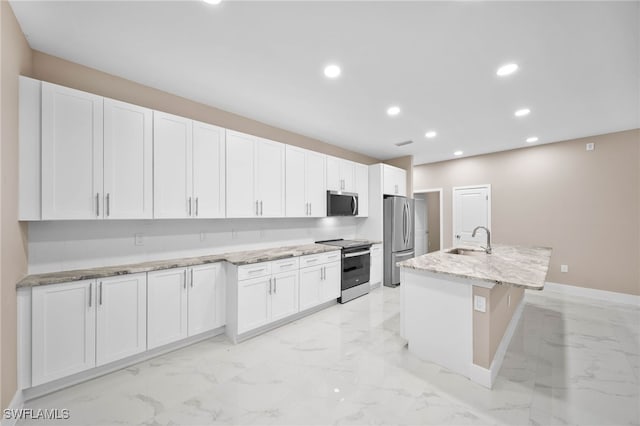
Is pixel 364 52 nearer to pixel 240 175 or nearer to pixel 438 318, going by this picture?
pixel 240 175

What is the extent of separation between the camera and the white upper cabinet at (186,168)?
2.54m

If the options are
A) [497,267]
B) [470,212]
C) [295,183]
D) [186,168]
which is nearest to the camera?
[497,267]

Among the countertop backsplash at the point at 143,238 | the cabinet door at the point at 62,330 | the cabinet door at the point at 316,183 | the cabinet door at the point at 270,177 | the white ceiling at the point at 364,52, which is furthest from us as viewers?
the cabinet door at the point at 316,183

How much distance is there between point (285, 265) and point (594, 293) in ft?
17.6

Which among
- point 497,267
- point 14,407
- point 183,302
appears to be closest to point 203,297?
point 183,302

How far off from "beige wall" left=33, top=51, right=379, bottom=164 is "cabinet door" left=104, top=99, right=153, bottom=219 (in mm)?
364

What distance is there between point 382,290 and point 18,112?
5.00 metres

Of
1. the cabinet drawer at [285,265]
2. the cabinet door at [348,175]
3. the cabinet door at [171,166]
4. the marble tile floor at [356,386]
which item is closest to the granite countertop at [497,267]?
the marble tile floor at [356,386]

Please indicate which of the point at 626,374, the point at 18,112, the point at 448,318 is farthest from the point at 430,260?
the point at 18,112

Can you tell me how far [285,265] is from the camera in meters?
3.25

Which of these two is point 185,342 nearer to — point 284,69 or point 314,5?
point 284,69

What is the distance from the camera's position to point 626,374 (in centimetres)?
222

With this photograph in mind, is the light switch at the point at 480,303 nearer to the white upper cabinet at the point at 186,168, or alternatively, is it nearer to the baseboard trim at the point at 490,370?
the baseboard trim at the point at 490,370

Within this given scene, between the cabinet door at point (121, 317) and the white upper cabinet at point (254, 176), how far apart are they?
3.91 ft
